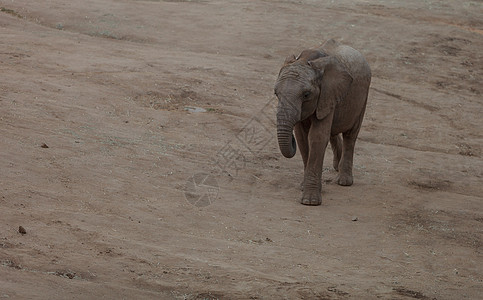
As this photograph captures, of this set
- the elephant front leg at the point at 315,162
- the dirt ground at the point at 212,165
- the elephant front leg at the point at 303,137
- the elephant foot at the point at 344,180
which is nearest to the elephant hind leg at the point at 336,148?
the dirt ground at the point at 212,165

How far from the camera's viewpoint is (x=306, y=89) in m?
10.3

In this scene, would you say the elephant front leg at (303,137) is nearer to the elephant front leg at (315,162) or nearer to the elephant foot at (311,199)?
the elephant front leg at (315,162)

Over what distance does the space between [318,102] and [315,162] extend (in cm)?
79

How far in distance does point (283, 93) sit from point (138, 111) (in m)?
4.33

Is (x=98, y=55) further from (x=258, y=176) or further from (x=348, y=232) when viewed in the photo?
(x=348, y=232)

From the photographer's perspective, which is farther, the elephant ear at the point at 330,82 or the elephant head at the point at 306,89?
the elephant ear at the point at 330,82

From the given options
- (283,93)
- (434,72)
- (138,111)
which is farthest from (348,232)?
(434,72)

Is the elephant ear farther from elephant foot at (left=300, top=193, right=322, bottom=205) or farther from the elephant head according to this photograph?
elephant foot at (left=300, top=193, right=322, bottom=205)

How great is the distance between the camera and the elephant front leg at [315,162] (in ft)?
35.1

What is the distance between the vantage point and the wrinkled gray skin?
33.4 ft

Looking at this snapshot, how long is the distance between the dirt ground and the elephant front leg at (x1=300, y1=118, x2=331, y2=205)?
173 mm

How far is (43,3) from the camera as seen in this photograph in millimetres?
21391

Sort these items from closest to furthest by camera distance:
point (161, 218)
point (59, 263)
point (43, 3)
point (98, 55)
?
point (59, 263)
point (161, 218)
point (98, 55)
point (43, 3)

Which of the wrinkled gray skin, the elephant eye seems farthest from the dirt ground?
the elephant eye
